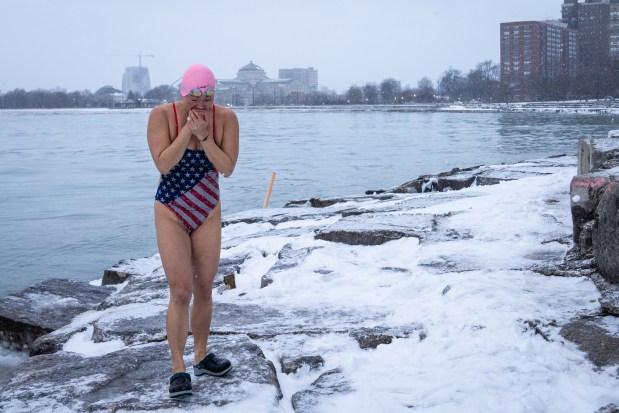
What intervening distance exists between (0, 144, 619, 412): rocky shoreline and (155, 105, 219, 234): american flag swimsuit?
31.5 inches

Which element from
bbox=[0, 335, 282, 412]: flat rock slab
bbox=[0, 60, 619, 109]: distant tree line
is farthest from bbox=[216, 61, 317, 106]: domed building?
bbox=[0, 335, 282, 412]: flat rock slab

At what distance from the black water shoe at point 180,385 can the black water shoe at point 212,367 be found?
22 centimetres

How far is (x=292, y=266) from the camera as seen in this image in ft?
20.9

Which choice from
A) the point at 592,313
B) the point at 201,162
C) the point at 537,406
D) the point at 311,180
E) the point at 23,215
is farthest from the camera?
the point at 311,180

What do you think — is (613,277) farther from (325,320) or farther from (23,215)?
(23,215)

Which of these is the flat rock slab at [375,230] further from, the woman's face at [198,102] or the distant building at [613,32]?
the distant building at [613,32]

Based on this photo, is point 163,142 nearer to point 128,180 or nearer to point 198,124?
point 198,124

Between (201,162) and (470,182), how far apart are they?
32.3ft

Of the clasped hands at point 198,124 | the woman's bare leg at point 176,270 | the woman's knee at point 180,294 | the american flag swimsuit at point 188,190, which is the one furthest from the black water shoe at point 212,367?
the clasped hands at point 198,124

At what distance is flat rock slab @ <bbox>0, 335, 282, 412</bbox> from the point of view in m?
3.55

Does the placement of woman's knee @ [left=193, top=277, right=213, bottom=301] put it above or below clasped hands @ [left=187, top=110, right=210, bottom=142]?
below

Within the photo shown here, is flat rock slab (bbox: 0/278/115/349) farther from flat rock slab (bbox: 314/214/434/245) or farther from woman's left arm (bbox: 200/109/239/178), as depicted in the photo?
woman's left arm (bbox: 200/109/239/178)

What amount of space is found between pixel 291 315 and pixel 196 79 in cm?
200

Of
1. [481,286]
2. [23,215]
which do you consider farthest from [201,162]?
[23,215]
